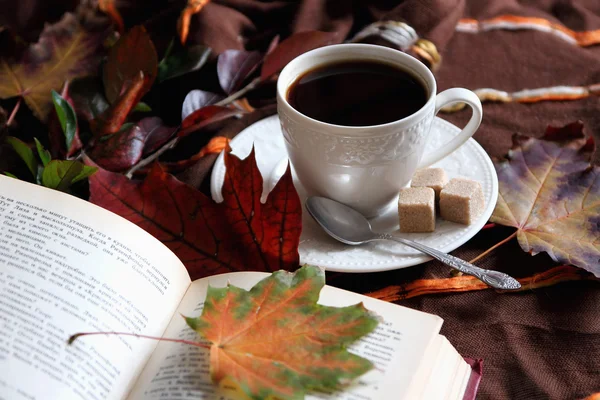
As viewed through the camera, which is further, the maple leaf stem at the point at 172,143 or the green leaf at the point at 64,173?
the maple leaf stem at the point at 172,143

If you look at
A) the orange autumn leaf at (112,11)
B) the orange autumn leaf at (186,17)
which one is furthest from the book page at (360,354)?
the orange autumn leaf at (112,11)

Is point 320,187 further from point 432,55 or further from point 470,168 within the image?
point 432,55

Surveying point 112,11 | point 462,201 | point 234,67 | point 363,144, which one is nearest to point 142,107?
point 234,67

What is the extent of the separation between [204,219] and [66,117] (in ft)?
0.94

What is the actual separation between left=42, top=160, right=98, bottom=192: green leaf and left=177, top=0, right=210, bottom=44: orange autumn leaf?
427 mm

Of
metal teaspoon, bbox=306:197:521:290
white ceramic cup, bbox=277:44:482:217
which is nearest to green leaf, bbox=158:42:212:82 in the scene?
white ceramic cup, bbox=277:44:482:217

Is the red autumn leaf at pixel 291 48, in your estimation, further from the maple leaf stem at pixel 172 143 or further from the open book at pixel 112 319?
the open book at pixel 112 319

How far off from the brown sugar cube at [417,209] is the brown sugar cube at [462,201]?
0.07 feet

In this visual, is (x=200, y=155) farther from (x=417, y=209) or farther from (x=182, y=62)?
(x=417, y=209)

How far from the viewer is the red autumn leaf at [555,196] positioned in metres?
0.79

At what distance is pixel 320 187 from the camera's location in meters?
0.85

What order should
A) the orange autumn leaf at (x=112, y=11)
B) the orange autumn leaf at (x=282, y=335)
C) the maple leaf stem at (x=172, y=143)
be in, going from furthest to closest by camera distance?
the orange autumn leaf at (x=112, y=11)
the maple leaf stem at (x=172, y=143)
the orange autumn leaf at (x=282, y=335)

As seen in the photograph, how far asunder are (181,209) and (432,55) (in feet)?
2.01

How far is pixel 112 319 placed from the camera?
2.08 feet
